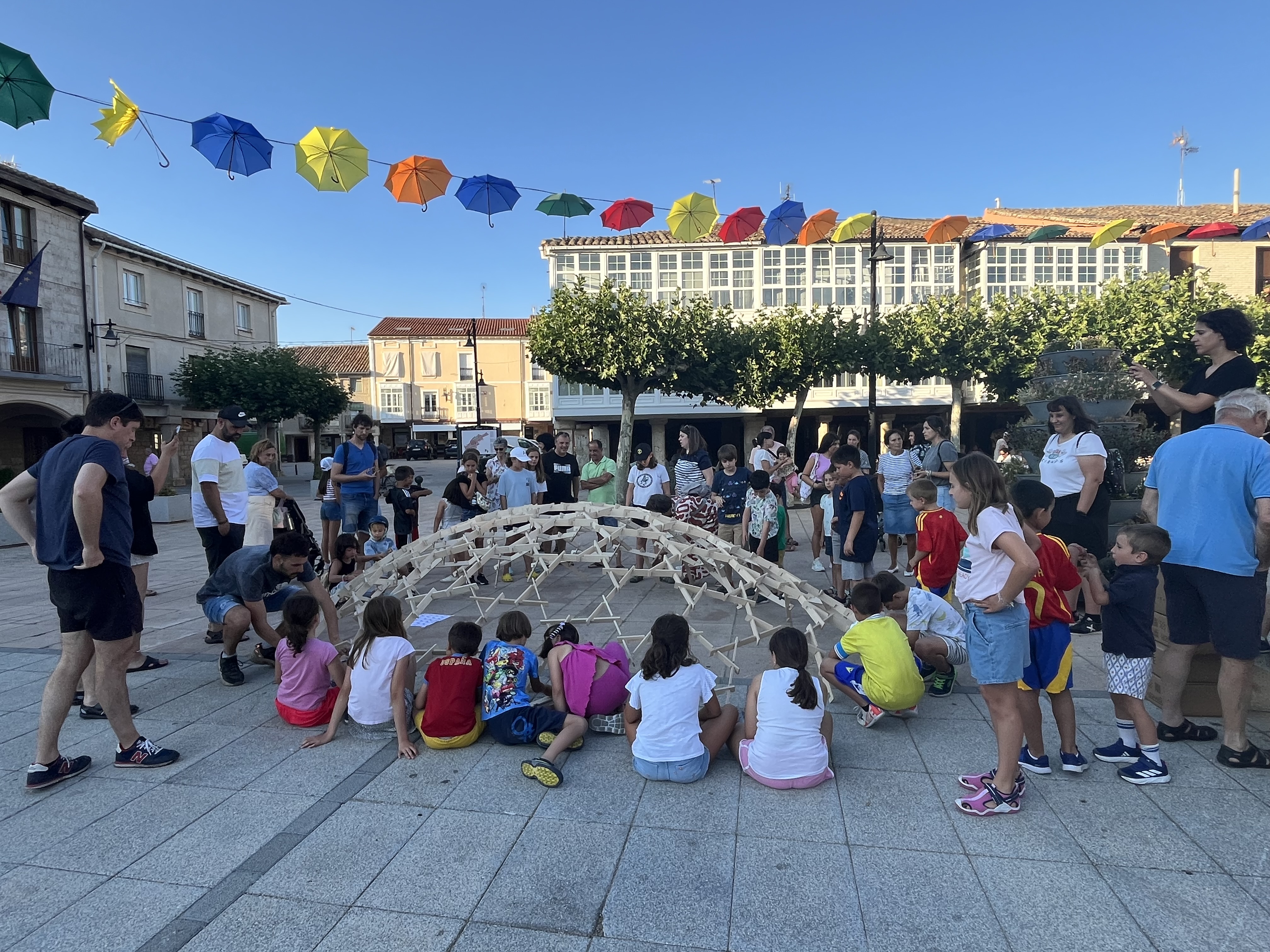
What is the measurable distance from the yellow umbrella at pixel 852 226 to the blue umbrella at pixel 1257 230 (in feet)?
14.1

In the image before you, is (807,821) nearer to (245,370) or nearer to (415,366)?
(245,370)

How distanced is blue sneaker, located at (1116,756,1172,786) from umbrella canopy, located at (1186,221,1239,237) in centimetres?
788

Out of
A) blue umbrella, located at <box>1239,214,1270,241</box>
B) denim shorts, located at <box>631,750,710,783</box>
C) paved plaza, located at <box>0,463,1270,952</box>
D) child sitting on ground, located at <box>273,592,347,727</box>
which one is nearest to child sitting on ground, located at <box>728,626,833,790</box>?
paved plaza, located at <box>0,463,1270,952</box>

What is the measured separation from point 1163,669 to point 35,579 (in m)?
12.1

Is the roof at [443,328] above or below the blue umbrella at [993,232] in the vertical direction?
above

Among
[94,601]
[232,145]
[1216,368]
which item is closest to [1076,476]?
[1216,368]

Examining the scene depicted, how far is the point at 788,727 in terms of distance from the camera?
3.32 meters

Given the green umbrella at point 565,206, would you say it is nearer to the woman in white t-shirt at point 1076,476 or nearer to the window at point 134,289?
the woman in white t-shirt at point 1076,476

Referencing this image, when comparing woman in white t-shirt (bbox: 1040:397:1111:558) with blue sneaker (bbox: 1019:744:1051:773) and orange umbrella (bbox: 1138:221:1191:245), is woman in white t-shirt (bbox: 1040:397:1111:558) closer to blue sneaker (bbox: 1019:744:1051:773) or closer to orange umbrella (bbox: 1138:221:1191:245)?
blue sneaker (bbox: 1019:744:1051:773)

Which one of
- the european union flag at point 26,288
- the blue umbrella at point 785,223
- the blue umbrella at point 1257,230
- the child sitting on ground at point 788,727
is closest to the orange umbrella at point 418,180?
the blue umbrella at point 785,223

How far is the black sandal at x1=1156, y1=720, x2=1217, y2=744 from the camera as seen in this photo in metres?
3.70

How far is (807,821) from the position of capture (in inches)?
120

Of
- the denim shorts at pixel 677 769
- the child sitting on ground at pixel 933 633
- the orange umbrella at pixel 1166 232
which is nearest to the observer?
the denim shorts at pixel 677 769

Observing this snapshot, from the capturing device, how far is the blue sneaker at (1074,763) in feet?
11.0
